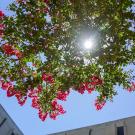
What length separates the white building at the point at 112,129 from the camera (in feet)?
93.3

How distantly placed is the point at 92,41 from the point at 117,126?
620 inches

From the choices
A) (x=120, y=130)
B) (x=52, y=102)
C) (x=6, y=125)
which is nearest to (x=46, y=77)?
(x=52, y=102)

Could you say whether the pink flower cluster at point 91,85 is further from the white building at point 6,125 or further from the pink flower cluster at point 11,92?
the white building at point 6,125

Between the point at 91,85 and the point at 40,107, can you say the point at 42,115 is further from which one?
the point at 91,85

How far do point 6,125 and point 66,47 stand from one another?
23956mm

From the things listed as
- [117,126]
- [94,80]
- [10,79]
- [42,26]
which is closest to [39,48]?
[42,26]

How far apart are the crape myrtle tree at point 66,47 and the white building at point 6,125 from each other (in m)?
21.3

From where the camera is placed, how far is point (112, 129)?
29703 mm

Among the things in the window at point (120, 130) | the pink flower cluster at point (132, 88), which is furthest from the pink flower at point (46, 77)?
the window at point (120, 130)

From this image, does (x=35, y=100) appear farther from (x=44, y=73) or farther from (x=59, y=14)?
(x=59, y=14)

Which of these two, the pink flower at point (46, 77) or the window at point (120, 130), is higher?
the window at point (120, 130)

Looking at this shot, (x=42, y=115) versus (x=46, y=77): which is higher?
(x=46, y=77)

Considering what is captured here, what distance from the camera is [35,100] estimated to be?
654 inches

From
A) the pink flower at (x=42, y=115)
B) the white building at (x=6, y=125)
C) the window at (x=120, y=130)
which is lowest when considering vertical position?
the pink flower at (x=42, y=115)
